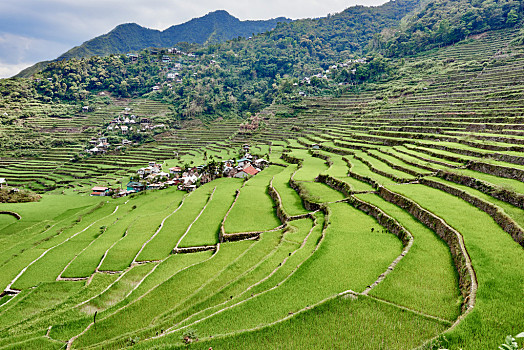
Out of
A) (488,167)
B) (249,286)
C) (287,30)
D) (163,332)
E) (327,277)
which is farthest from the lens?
(287,30)

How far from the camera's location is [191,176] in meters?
39.0

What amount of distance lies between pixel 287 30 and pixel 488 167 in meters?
134

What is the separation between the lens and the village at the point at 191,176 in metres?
35.5

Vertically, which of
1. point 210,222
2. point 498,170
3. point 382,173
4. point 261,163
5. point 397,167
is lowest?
point 261,163

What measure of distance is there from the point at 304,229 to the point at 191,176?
2696 cm

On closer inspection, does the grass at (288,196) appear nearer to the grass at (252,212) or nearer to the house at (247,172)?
the grass at (252,212)

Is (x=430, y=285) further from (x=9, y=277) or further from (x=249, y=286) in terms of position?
(x=9, y=277)

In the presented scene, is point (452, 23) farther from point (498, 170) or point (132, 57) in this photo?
point (132, 57)

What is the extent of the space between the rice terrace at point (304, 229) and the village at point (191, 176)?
0.29m

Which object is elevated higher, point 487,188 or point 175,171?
point 487,188

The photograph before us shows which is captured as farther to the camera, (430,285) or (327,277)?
(327,277)

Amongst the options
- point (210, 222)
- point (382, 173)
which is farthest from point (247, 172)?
point (382, 173)

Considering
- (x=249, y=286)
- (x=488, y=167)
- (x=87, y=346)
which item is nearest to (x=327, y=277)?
(x=249, y=286)

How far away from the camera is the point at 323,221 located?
49.9 ft
